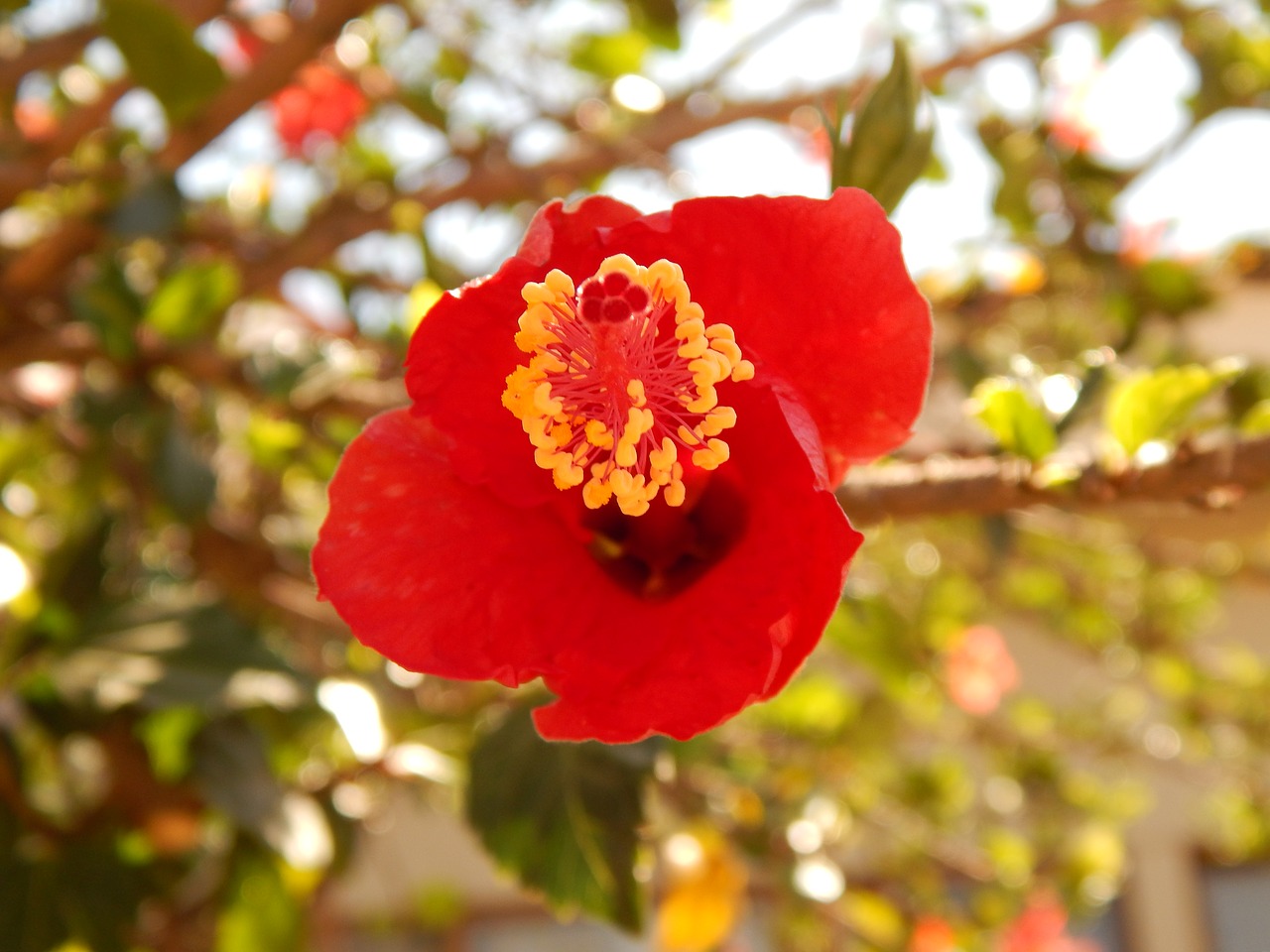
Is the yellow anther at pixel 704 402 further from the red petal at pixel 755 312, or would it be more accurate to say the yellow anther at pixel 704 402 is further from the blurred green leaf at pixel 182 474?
the blurred green leaf at pixel 182 474

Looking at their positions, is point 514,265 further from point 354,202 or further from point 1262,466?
point 354,202

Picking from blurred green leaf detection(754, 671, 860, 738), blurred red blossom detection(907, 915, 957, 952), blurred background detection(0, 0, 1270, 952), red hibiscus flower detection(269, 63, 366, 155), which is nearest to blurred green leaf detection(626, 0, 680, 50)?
blurred background detection(0, 0, 1270, 952)

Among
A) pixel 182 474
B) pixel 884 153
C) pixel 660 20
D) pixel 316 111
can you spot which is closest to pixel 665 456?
pixel 884 153

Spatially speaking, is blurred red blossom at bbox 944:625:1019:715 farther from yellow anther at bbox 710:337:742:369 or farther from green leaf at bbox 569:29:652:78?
yellow anther at bbox 710:337:742:369

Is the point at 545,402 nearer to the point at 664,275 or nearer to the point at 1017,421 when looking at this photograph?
the point at 664,275

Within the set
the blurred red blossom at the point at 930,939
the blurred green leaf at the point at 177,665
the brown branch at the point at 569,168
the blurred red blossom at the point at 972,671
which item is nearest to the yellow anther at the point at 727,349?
the blurred green leaf at the point at 177,665
